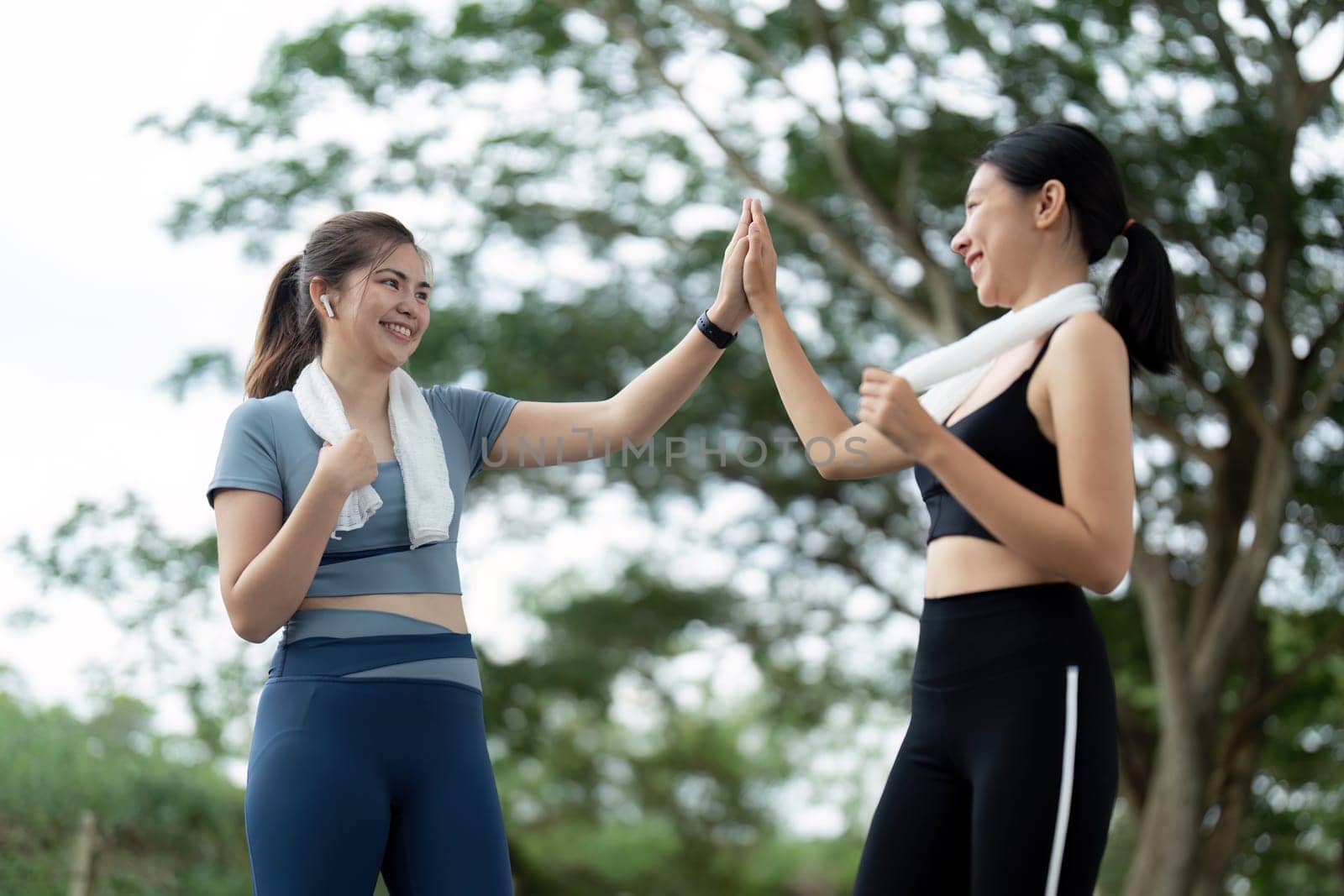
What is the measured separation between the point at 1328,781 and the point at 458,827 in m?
7.84

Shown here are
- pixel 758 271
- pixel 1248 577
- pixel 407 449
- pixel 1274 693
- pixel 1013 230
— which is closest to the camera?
pixel 1013 230

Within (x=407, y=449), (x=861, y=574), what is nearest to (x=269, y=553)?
(x=407, y=449)

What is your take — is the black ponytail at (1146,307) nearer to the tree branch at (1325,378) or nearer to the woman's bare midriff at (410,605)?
the woman's bare midriff at (410,605)

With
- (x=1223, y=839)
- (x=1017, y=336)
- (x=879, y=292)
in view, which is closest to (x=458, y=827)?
(x=1017, y=336)

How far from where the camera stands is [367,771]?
67.5 inches

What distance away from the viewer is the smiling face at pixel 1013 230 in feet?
5.56

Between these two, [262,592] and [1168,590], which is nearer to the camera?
[262,592]

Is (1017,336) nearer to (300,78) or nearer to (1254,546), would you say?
(1254,546)

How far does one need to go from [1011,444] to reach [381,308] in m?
0.85

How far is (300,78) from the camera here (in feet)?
24.9

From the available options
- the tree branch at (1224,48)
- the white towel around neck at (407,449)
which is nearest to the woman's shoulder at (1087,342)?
the white towel around neck at (407,449)

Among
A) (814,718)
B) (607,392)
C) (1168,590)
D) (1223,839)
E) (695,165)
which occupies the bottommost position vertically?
(1223,839)

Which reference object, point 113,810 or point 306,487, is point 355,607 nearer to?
point 306,487

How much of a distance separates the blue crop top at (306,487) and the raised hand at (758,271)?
0.52 meters
